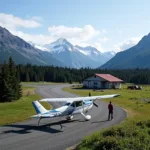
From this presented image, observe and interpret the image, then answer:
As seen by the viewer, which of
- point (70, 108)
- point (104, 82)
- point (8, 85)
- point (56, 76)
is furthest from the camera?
point (56, 76)

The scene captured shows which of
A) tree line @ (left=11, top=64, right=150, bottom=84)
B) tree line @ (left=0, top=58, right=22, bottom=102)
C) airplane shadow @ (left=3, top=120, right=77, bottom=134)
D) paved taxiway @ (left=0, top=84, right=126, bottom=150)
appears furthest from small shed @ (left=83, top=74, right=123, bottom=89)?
airplane shadow @ (left=3, top=120, right=77, bottom=134)

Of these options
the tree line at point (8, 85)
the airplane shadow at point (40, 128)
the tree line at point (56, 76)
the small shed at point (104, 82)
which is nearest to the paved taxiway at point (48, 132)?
the airplane shadow at point (40, 128)

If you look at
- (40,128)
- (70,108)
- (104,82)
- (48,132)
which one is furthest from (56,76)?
(48,132)

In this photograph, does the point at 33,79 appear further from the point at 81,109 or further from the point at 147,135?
the point at 147,135

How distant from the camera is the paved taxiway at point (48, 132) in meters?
22.8

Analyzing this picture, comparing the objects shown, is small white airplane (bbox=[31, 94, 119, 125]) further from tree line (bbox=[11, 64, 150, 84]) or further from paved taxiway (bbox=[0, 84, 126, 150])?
tree line (bbox=[11, 64, 150, 84])

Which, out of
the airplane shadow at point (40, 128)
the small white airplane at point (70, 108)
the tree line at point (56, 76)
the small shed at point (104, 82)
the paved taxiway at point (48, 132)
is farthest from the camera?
the tree line at point (56, 76)

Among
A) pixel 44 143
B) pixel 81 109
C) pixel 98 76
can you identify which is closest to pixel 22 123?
pixel 81 109

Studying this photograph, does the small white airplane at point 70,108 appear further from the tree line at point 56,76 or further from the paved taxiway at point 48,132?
the tree line at point 56,76

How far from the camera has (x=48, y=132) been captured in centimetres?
2783

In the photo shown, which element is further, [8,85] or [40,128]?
[8,85]

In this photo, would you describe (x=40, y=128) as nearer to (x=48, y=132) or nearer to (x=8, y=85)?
(x=48, y=132)

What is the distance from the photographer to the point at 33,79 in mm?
165875

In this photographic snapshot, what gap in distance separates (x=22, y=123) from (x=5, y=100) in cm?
3043
